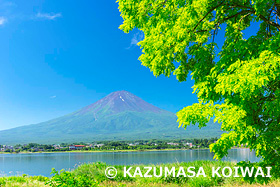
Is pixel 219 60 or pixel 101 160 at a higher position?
pixel 219 60

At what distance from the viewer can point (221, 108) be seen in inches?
260

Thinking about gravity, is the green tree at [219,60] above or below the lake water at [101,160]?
above

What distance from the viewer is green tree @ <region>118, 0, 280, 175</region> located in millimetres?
5777

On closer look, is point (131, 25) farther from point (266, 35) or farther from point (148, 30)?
point (266, 35)

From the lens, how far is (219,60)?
21.5 ft

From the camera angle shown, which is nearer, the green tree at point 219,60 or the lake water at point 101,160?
the green tree at point 219,60

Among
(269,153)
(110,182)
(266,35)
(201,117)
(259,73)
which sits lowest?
(110,182)

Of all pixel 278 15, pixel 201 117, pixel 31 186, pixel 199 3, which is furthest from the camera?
pixel 31 186

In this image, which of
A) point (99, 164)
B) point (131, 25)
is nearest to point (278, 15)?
point (131, 25)

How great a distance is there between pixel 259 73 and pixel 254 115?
2273 mm

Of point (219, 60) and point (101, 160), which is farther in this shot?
point (101, 160)

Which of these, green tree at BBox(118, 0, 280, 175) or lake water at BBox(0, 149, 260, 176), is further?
lake water at BBox(0, 149, 260, 176)

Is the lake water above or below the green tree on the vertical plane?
below

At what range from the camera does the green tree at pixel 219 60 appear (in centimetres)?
578
